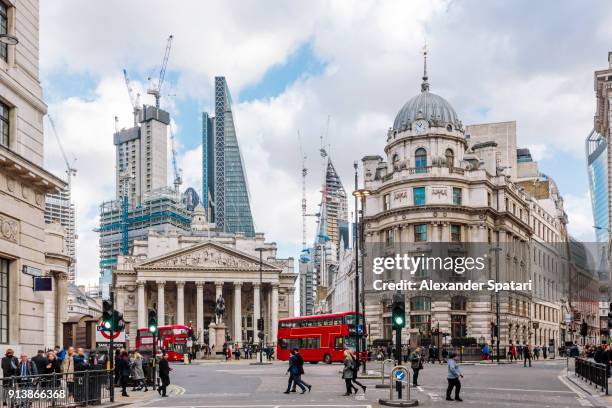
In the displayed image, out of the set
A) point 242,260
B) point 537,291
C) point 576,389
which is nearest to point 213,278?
point 242,260

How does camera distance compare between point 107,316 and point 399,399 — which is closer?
point 399,399

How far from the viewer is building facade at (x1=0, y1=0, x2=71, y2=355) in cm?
2728

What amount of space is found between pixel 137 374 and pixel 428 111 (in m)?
53.3

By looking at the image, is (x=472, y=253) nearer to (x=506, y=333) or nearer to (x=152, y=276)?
(x=506, y=333)

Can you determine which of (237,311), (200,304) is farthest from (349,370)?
(237,311)

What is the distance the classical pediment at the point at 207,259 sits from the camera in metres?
128

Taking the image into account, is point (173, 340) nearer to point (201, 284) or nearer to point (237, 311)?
point (201, 284)

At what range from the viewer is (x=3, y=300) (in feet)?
90.3

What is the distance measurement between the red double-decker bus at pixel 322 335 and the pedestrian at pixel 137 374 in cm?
2642

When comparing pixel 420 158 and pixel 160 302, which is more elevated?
pixel 420 158

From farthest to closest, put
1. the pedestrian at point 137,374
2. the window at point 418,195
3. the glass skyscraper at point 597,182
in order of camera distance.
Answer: the glass skyscraper at point 597,182, the window at point 418,195, the pedestrian at point 137,374

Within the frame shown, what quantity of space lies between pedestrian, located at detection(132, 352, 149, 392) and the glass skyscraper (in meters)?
99.2

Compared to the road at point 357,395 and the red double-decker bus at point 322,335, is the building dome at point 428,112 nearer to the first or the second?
the red double-decker bus at point 322,335

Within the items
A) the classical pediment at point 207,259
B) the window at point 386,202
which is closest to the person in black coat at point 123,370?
the window at point 386,202
